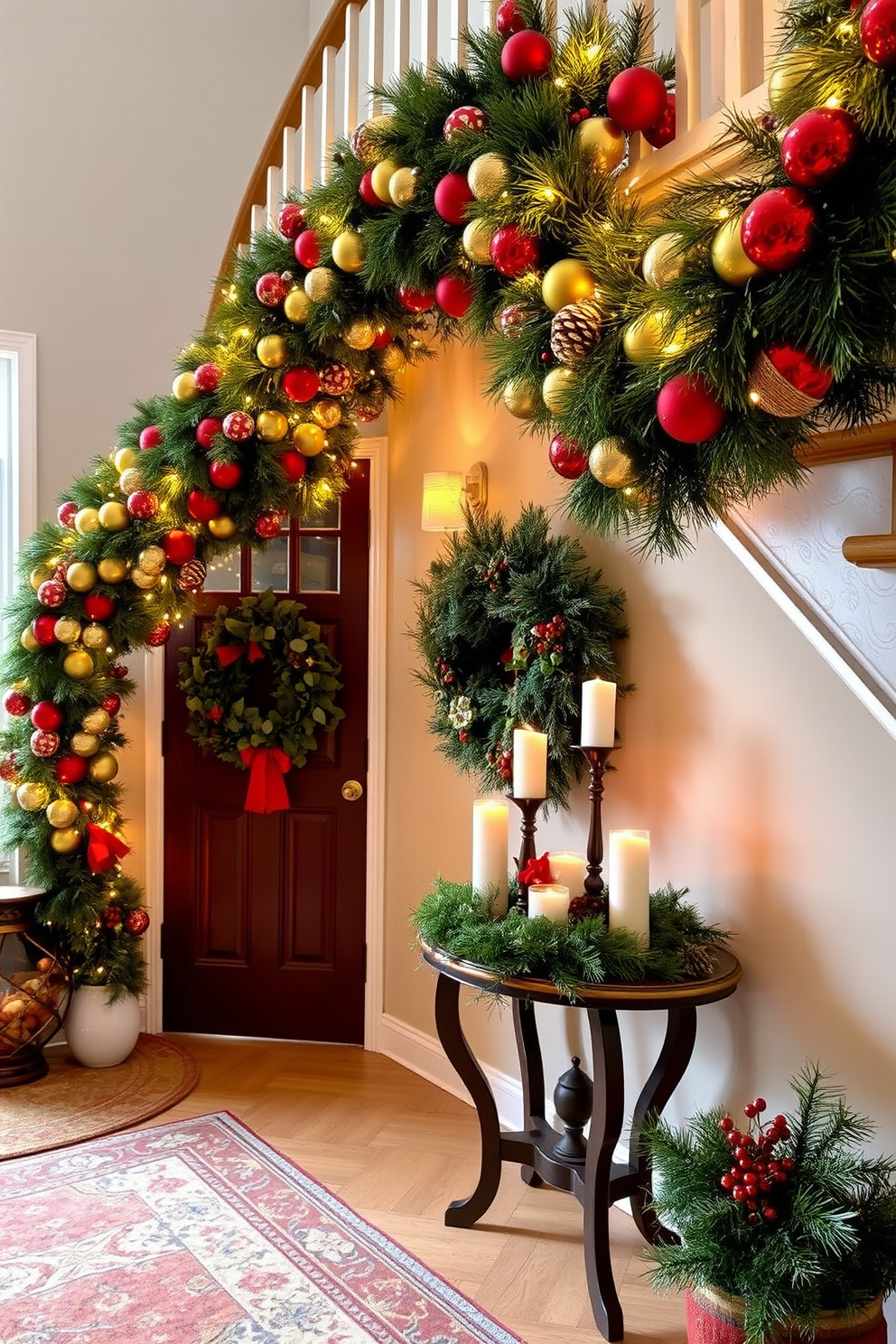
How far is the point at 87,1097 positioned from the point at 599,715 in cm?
215

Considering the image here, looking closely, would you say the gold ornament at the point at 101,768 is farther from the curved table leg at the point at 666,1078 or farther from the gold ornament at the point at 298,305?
the curved table leg at the point at 666,1078

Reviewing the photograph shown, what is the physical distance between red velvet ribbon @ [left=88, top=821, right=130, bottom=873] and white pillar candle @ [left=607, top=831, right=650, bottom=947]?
6.26ft

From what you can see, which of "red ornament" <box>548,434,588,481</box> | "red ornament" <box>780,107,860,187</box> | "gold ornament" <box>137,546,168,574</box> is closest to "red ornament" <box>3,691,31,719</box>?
"gold ornament" <box>137,546,168,574</box>

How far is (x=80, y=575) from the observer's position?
132 inches

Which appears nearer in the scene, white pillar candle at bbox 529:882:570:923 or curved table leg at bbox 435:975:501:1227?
white pillar candle at bbox 529:882:570:923

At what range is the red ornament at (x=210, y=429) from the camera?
307 cm

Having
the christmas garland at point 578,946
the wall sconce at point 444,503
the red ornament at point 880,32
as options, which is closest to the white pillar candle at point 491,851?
the christmas garland at point 578,946

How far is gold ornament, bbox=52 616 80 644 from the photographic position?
3.38 m

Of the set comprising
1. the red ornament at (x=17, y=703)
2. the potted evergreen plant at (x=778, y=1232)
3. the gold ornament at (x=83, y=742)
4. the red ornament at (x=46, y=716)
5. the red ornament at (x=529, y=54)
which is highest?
the red ornament at (x=529, y=54)

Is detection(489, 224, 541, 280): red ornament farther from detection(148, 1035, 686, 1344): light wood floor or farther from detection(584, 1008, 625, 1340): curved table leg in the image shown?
detection(148, 1035, 686, 1344): light wood floor

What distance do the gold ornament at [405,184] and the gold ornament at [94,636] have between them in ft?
5.77

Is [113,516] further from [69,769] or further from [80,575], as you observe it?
[69,769]

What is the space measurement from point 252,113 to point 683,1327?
4.47m

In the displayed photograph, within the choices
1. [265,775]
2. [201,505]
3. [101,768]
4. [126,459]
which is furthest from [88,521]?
[265,775]
